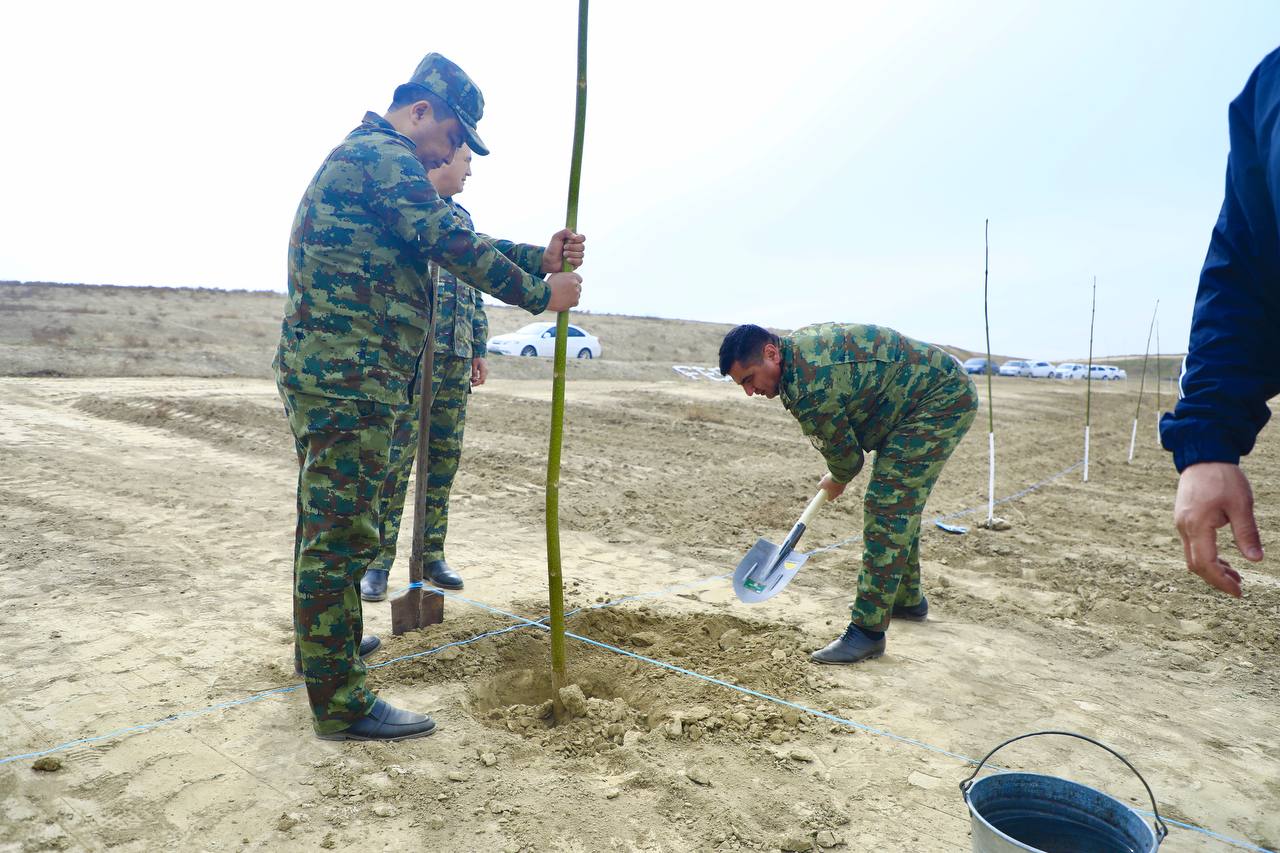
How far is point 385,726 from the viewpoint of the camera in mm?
2725

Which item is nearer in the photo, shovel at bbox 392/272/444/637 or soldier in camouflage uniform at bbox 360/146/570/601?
shovel at bbox 392/272/444/637

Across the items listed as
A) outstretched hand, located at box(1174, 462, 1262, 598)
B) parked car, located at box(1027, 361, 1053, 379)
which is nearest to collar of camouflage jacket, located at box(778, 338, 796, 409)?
outstretched hand, located at box(1174, 462, 1262, 598)

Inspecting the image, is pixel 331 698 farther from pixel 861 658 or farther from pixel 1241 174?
pixel 1241 174

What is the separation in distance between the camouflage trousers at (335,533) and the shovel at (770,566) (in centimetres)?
193

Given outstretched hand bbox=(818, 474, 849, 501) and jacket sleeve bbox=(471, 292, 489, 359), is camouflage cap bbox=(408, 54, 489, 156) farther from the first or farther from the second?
outstretched hand bbox=(818, 474, 849, 501)

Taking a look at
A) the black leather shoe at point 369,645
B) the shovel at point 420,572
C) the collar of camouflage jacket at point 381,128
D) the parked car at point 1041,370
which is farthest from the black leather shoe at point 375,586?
the parked car at point 1041,370

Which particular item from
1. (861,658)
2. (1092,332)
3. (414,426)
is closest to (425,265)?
(414,426)

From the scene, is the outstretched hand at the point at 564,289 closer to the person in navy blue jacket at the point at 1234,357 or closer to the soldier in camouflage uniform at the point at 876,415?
the soldier in camouflage uniform at the point at 876,415

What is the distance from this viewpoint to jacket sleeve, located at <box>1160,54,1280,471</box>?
1394mm

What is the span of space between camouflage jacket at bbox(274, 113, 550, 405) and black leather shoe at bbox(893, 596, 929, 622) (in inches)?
108

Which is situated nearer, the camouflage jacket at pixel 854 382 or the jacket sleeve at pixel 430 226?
the jacket sleeve at pixel 430 226

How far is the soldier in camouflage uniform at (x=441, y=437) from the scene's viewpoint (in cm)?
402

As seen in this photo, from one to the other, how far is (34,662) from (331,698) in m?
1.58

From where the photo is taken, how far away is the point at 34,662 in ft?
10.6
